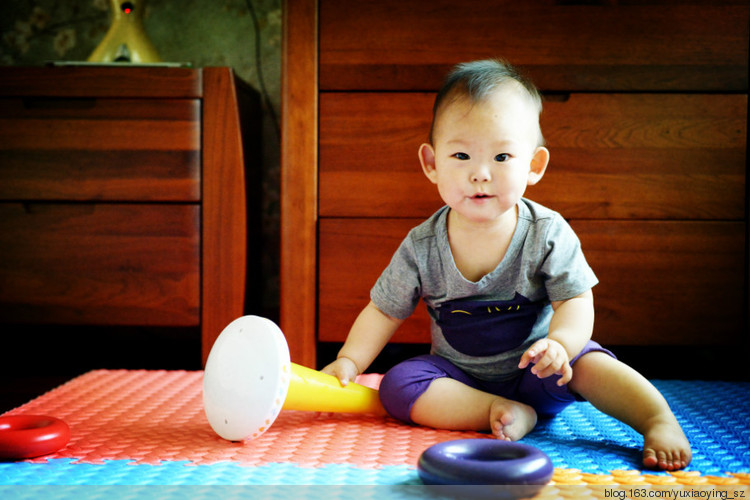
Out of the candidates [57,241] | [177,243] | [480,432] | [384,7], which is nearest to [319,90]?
[384,7]

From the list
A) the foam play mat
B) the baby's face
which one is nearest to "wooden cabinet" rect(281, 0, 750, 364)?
the foam play mat

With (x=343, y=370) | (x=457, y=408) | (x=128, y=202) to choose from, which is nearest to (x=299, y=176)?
(x=128, y=202)

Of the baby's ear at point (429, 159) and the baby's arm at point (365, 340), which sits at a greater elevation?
the baby's ear at point (429, 159)

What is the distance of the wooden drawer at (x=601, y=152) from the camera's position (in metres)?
1.18

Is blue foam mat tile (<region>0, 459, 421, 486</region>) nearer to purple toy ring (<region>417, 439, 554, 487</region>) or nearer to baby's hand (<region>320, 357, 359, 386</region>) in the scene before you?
purple toy ring (<region>417, 439, 554, 487</region>)

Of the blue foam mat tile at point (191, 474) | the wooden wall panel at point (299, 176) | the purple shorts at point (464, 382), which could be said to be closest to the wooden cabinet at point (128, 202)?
the wooden wall panel at point (299, 176)

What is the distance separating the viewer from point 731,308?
1.19m

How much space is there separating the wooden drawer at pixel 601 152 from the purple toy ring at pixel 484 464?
63 centimetres

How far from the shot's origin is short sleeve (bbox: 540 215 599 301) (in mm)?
841

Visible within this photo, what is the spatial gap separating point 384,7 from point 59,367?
3.09 ft

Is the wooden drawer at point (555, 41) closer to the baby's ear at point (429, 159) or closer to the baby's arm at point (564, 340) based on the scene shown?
the baby's ear at point (429, 159)

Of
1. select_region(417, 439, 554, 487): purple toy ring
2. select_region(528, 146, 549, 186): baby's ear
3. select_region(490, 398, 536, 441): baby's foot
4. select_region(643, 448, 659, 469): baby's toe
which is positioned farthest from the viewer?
select_region(528, 146, 549, 186): baby's ear

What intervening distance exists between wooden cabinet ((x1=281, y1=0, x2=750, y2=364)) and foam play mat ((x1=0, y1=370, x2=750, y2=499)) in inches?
10.0

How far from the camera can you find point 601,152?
1188mm
